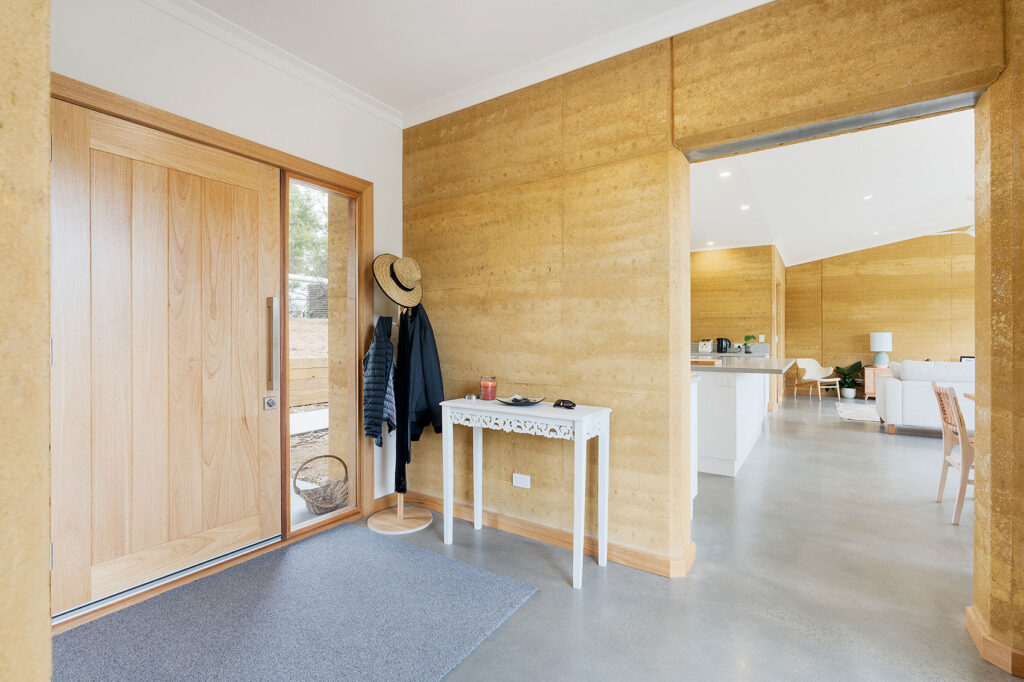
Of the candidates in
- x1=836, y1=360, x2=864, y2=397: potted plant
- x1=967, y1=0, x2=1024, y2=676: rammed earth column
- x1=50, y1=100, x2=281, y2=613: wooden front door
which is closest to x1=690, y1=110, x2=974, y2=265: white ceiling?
x1=967, y1=0, x2=1024, y2=676: rammed earth column

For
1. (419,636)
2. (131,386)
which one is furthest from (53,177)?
(419,636)

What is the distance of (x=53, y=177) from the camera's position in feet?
6.73

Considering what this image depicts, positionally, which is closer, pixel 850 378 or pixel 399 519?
pixel 399 519

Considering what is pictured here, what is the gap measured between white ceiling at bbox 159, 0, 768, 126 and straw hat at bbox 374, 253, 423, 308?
119cm

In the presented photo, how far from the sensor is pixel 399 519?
10.8 feet

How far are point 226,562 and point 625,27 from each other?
3658 mm

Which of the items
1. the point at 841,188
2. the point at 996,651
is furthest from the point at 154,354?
the point at 841,188

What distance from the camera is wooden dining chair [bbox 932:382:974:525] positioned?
321 cm

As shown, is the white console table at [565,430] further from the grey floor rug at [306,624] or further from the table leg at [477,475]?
the grey floor rug at [306,624]

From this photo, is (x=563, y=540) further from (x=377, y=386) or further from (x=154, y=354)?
(x=154, y=354)

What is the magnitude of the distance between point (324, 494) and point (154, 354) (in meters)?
1.36

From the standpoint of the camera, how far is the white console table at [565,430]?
248 cm

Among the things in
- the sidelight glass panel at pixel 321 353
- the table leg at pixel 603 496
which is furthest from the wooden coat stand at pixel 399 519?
the table leg at pixel 603 496

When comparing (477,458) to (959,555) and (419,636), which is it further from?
(959,555)
